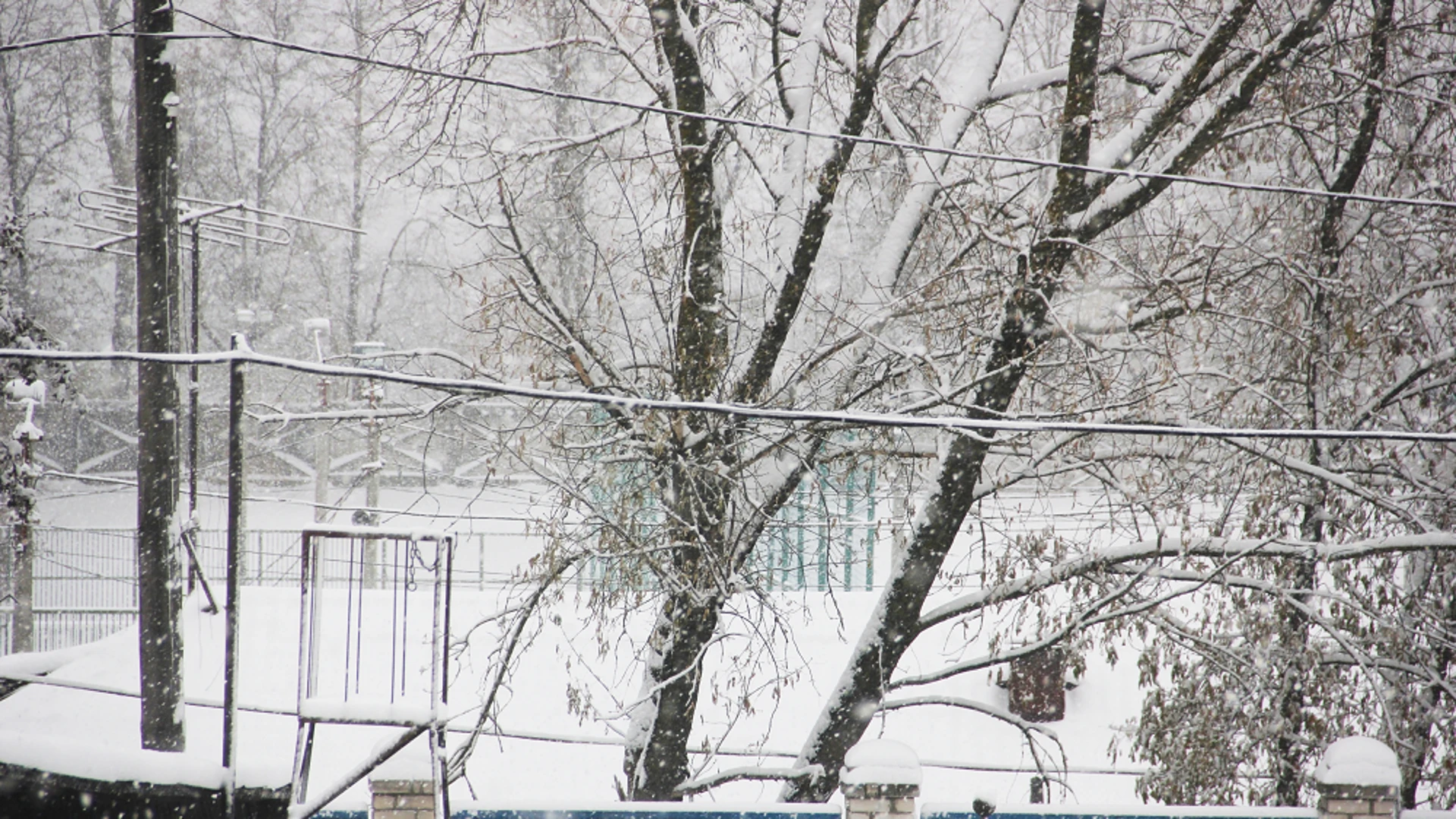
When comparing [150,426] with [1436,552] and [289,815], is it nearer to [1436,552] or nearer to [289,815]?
[289,815]

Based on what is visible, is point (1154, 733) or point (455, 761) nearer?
point (455, 761)

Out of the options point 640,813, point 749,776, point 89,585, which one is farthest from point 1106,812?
point 89,585

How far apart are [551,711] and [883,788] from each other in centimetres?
518

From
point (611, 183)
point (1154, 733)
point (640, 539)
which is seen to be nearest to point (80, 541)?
point (611, 183)

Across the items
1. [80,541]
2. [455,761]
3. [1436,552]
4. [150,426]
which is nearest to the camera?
[150,426]

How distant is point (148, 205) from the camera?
4.74m

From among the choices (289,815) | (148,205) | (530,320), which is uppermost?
(148,205)

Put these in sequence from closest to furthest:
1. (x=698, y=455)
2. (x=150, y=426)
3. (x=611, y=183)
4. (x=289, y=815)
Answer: (x=289, y=815), (x=150, y=426), (x=698, y=455), (x=611, y=183)

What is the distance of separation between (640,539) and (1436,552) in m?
5.94

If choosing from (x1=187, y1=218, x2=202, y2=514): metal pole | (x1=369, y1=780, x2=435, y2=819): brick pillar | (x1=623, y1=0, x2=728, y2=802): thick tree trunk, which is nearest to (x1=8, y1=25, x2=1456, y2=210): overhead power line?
(x1=623, y1=0, x2=728, y2=802): thick tree trunk

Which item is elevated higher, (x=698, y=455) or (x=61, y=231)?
(x=61, y=231)

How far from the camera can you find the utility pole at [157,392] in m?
4.64

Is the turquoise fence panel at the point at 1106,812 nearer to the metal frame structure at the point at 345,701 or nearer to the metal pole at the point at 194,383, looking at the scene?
the metal frame structure at the point at 345,701

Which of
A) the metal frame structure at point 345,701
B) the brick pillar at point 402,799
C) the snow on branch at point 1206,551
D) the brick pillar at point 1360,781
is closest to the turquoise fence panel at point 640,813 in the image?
the brick pillar at point 402,799
